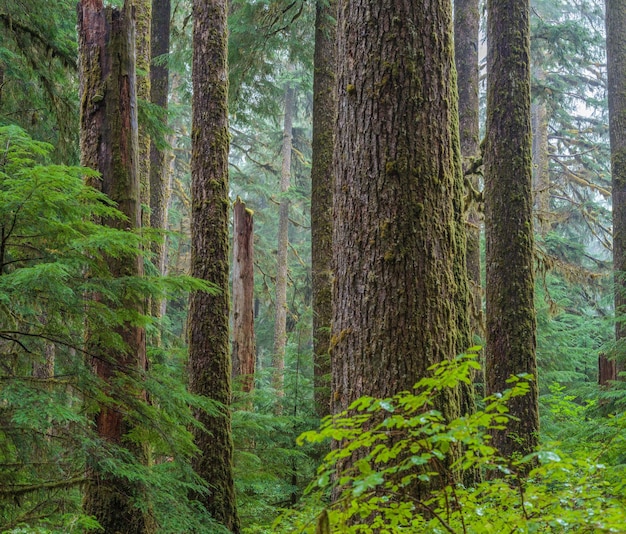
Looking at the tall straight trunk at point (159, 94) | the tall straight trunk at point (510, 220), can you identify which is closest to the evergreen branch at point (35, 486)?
the tall straight trunk at point (510, 220)

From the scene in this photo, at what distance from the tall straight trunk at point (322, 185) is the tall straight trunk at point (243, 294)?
56.5 inches

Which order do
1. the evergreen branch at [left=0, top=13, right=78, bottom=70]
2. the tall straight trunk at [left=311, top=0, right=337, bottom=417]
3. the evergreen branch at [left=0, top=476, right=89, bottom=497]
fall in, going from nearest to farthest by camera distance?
the evergreen branch at [left=0, top=476, right=89, bottom=497]
the evergreen branch at [left=0, top=13, right=78, bottom=70]
the tall straight trunk at [left=311, top=0, right=337, bottom=417]

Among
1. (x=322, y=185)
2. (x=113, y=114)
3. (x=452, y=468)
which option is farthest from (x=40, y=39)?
(x=452, y=468)

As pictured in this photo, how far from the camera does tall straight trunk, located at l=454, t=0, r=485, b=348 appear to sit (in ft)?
39.6

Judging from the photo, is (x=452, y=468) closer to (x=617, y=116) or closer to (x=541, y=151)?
(x=617, y=116)

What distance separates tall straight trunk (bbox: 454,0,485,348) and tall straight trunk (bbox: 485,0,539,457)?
3.83 m

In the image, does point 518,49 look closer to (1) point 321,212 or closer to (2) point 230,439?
(1) point 321,212

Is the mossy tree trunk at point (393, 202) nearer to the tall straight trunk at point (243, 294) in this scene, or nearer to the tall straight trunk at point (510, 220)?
the tall straight trunk at point (510, 220)

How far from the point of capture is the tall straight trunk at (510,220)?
7461 mm

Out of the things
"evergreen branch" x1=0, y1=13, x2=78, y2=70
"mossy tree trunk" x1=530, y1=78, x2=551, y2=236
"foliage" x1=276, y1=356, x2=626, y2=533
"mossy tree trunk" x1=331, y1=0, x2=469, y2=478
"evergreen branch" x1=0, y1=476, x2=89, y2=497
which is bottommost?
"evergreen branch" x1=0, y1=476, x2=89, y2=497

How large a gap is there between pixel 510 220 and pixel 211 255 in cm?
372

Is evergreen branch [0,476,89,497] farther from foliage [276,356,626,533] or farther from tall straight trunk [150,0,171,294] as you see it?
tall straight trunk [150,0,171,294]

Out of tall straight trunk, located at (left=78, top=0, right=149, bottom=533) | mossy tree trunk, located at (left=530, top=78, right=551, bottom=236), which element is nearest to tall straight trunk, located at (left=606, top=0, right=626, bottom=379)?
tall straight trunk, located at (left=78, top=0, right=149, bottom=533)

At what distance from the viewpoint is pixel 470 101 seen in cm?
1269
